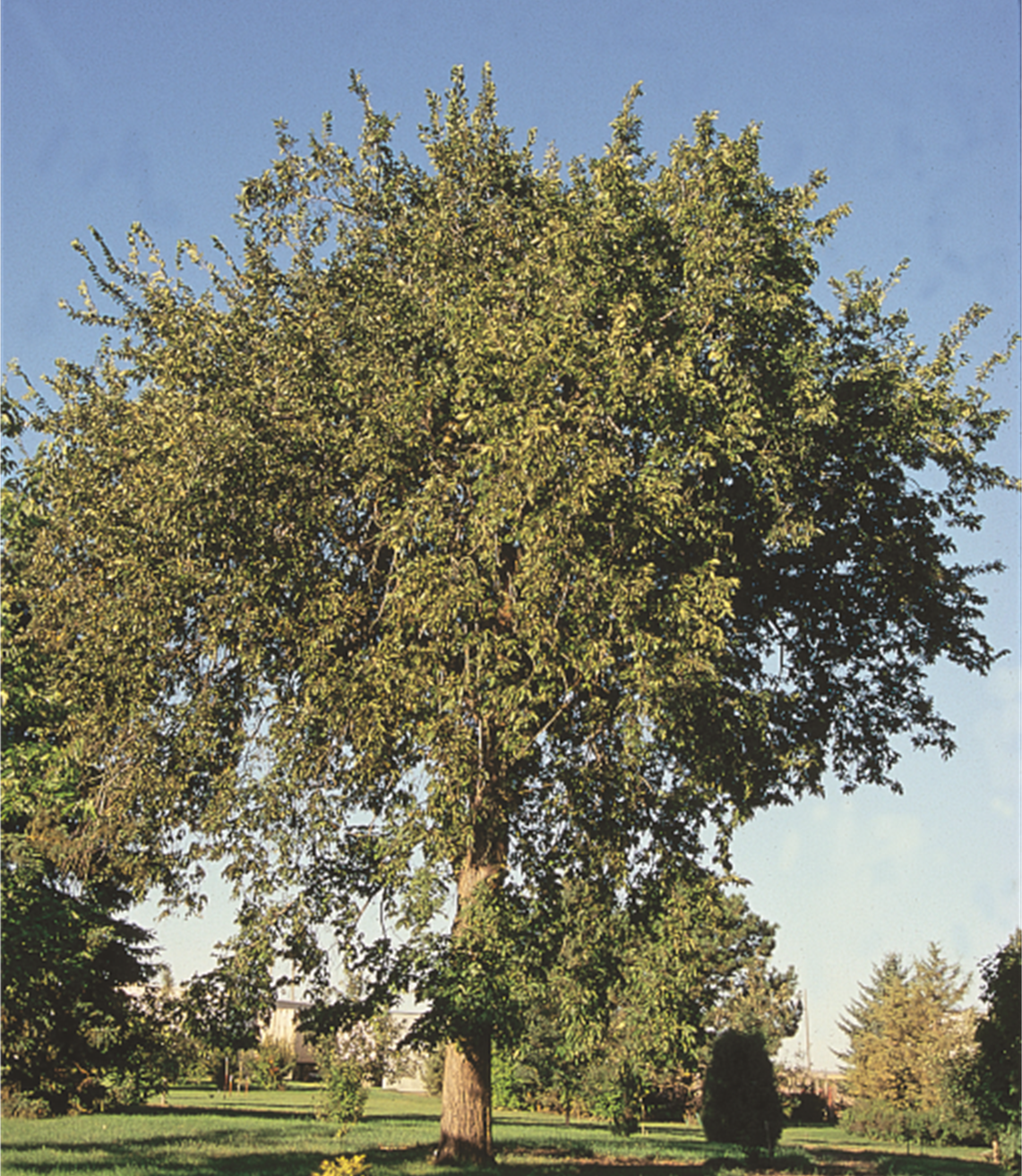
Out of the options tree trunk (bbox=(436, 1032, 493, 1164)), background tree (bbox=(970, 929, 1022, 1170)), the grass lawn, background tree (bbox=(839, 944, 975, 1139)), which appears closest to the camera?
tree trunk (bbox=(436, 1032, 493, 1164))

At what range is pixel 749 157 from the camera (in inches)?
661

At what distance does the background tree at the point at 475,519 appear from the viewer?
14352 millimetres

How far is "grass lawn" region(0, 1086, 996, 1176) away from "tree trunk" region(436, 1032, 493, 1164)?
55cm

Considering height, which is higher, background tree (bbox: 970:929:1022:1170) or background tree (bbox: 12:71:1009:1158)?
background tree (bbox: 12:71:1009:1158)

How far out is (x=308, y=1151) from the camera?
2181 cm

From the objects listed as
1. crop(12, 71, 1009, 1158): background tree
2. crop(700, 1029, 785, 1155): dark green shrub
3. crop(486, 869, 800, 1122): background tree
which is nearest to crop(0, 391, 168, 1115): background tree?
crop(12, 71, 1009, 1158): background tree

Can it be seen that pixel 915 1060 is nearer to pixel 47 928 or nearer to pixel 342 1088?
pixel 342 1088

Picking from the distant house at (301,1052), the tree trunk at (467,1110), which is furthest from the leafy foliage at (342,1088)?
the distant house at (301,1052)

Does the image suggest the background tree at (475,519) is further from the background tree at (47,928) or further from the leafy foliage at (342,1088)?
the leafy foliage at (342,1088)

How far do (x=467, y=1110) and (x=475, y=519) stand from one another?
10.2 meters

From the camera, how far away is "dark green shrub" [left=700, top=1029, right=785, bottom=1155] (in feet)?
84.0

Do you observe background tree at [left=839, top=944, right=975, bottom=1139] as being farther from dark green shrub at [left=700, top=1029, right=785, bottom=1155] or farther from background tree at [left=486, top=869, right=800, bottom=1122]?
background tree at [left=486, top=869, right=800, bottom=1122]

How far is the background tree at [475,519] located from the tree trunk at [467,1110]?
2.3 inches

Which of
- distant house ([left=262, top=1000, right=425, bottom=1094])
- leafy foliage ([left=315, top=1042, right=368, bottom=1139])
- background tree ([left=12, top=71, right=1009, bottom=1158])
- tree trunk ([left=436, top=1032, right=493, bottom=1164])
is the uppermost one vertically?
background tree ([left=12, top=71, right=1009, bottom=1158])
